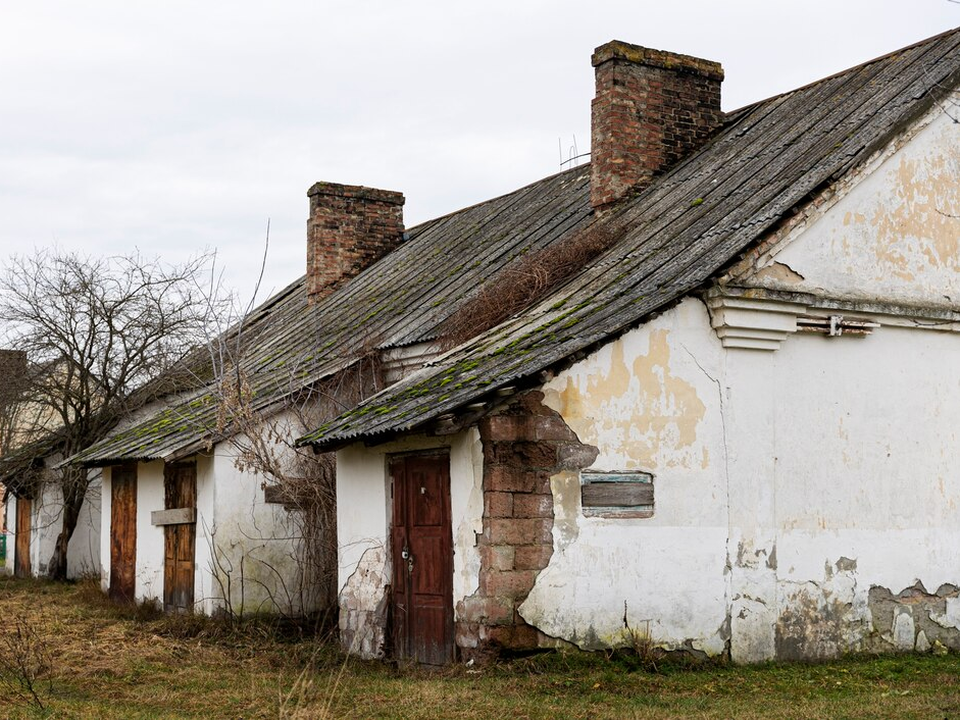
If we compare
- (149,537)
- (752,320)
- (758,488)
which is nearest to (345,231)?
(149,537)

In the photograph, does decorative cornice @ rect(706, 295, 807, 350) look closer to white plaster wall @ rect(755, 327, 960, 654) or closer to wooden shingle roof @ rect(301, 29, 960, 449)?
white plaster wall @ rect(755, 327, 960, 654)

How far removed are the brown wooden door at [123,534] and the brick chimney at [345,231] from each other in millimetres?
4837

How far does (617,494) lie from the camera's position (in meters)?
10.0

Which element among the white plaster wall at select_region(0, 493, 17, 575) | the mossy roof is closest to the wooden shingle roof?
the mossy roof

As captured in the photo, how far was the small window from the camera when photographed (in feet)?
32.5

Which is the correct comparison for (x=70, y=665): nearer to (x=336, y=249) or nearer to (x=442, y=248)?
(x=442, y=248)

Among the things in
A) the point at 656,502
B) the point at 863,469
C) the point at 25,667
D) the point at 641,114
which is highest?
the point at 641,114

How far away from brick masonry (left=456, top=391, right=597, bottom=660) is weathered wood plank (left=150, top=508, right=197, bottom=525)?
5.92 meters

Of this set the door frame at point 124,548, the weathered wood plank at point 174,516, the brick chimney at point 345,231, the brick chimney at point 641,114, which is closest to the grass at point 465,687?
the weathered wood plank at point 174,516

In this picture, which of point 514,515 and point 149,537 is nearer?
point 514,515

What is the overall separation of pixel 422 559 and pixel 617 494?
193cm

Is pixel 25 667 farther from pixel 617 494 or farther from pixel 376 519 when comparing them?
pixel 617 494

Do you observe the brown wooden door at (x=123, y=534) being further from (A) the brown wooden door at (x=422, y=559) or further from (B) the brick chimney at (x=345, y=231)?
(A) the brown wooden door at (x=422, y=559)

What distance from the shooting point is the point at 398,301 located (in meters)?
16.5
